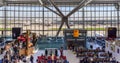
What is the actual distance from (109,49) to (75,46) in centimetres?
745

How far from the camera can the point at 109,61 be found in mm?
33562

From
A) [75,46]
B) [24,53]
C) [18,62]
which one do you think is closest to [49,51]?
[24,53]

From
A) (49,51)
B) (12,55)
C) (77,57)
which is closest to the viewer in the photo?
(12,55)

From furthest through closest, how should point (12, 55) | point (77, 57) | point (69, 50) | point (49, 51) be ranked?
1. point (69, 50)
2. point (49, 51)
3. point (77, 57)
4. point (12, 55)

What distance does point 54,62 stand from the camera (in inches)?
1273

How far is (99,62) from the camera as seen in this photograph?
109 feet

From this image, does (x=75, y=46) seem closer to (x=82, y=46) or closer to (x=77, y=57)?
(x=82, y=46)

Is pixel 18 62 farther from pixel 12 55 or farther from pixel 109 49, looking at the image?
pixel 109 49

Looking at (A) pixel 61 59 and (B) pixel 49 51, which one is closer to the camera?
(A) pixel 61 59

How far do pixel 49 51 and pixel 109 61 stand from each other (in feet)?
35.0

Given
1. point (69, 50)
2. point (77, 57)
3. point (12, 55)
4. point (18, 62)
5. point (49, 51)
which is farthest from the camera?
point (69, 50)

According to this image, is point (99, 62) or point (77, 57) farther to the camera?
point (77, 57)

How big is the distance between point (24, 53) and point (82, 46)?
1186cm

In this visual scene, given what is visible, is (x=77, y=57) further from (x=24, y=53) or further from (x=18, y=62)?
(x=18, y=62)
